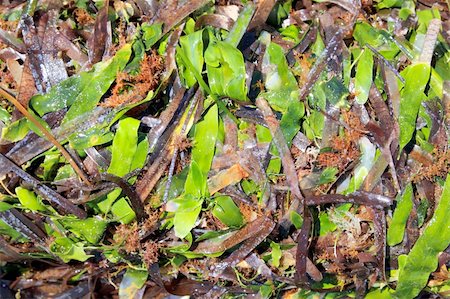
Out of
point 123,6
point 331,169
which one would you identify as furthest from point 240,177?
point 123,6

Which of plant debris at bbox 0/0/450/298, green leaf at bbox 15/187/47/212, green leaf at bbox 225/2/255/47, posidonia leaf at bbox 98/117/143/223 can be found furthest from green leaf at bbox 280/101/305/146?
green leaf at bbox 15/187/47/212

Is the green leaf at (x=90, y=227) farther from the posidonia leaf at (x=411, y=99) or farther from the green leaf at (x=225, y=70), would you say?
the posidonia leaf at (x=411, y=99)

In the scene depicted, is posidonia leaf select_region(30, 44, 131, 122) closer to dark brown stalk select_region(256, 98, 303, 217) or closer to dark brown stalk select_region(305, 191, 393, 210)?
dark brown stalk select_region(256, 98, 303, 217)

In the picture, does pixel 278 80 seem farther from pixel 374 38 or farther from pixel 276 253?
pixel 276 253

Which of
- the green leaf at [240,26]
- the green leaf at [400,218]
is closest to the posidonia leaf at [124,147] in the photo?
the green leaf at [240,26]

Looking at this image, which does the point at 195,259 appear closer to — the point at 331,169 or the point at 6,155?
the point at 331,169

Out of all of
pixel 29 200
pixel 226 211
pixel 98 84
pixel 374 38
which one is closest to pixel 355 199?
pixel 226 211
